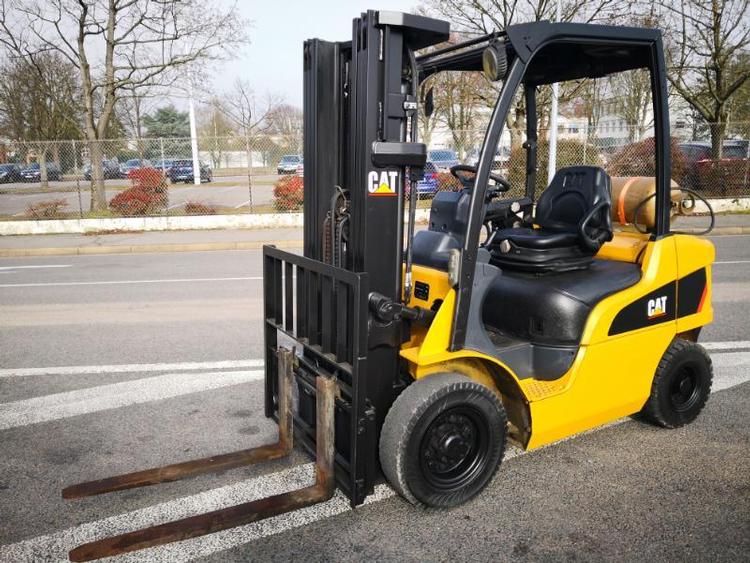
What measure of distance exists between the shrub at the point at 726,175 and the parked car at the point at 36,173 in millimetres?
20221

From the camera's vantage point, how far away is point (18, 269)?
38.6 ft

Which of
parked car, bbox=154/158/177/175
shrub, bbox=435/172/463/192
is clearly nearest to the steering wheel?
shrub, bbox=435/172/463/192

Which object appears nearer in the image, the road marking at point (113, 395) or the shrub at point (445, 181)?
the road marking at point (113, 395)

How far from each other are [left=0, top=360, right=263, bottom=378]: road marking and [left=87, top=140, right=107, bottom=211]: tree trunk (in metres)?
13.4

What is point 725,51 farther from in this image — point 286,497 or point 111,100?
point 286,497

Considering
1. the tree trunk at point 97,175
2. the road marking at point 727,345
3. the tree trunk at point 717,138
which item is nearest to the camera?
the road marking at point 727,345

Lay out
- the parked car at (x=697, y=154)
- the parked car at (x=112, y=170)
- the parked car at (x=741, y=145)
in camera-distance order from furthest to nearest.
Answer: the parked car at (x=112, y=170) → the parked car at (x=741, y=145) → the parked car at (x=697, y=154)

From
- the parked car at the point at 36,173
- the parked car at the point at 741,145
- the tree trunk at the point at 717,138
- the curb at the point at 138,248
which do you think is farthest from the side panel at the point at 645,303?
the parked car at the point at 36,173

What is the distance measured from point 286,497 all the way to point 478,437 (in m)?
1.06

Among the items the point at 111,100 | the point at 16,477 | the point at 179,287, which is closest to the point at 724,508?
the point at 16,477

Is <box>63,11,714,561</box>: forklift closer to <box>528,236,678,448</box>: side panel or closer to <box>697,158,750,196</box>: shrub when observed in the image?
<box>528,236,678,448</box>: side panel

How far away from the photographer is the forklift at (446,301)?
304 centimetres

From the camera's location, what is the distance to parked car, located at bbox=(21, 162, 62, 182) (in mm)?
20375

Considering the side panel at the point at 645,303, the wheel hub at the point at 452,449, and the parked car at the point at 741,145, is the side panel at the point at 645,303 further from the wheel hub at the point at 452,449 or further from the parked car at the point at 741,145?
the parked car at the point at 741,145
